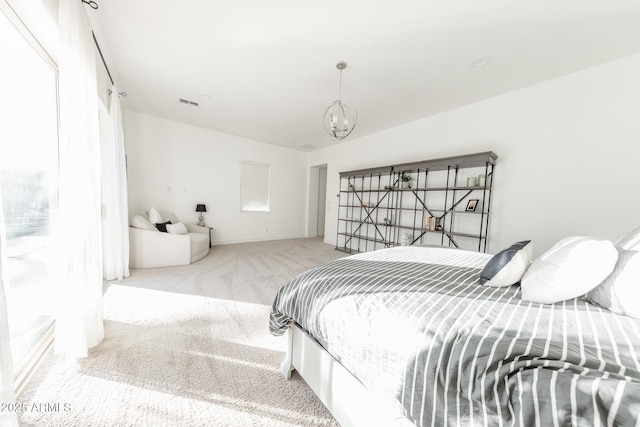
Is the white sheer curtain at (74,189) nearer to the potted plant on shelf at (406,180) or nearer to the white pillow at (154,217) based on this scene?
the white pillow at (154,217)

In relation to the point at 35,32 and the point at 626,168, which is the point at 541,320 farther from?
the point at 35,32

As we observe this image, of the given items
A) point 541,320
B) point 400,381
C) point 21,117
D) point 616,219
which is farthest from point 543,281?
point 21,117

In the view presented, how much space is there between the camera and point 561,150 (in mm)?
2654

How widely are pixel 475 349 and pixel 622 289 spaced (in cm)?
79

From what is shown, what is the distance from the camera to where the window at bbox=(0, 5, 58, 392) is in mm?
1434

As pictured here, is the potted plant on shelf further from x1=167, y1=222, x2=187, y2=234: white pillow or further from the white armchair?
x1=167, y1=222, x2=187, y2=234: white pillow

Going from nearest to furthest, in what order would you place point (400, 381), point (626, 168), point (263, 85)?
1. point (400, 381)
2. point (626, 168)
3. point (263, 85)

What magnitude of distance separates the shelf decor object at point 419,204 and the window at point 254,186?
2.11m

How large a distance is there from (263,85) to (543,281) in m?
3.38

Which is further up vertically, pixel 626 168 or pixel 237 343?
pixel 626 168

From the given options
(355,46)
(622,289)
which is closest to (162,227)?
(355,46)

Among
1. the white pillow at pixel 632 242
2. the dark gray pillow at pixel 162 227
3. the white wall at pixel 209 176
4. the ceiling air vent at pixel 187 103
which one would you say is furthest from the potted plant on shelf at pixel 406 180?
the dark gray pillow at pixel 162 227

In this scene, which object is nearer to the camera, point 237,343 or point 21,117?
point 21,117

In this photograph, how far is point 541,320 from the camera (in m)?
0.83
